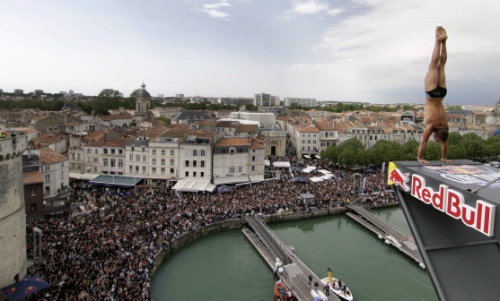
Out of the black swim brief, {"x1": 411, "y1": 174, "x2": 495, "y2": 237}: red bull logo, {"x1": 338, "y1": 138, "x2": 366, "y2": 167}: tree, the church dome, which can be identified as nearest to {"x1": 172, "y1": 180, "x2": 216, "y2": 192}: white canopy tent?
{"x1": 338, "y1": 138, "x2": 366, "y2": 167}: tree

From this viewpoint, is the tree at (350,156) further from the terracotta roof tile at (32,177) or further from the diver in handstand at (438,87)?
the diver in handstand at (438,87)

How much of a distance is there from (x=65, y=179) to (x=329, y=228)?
24082 mm

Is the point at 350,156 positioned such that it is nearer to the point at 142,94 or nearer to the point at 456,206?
the point at 456,206

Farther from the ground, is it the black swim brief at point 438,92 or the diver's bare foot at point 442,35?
the diver's bare foot at point 442,35

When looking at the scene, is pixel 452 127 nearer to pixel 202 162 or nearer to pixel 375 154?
pixel 375 154

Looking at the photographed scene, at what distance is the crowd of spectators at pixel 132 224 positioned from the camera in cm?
1775

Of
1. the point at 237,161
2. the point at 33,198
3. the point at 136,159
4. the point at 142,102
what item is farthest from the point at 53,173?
the point at 142,102

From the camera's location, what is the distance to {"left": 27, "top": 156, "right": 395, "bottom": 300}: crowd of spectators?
17750mm

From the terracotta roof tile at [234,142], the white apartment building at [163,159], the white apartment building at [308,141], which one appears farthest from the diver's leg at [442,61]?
the white apartment building at [308,141]

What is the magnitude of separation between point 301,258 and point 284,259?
2.47 meters

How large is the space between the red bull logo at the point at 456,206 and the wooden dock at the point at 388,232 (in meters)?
17.0

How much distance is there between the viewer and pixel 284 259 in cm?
2261

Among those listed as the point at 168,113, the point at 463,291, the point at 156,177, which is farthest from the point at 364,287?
the point at 168,113

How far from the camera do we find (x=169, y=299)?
755 inches
